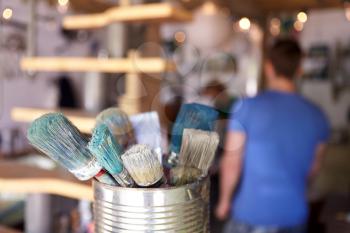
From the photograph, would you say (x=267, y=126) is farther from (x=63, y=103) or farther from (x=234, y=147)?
(x=63, y=103)

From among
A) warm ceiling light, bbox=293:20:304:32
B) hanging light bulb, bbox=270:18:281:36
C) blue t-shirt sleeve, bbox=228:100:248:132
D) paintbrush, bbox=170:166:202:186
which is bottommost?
blue t-shirt sleeve, bbox=228:100:248:132

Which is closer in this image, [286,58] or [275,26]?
[286,58]

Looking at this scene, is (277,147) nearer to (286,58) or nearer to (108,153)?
(286,58)

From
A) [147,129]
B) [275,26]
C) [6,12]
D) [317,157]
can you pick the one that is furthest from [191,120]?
[275,26]

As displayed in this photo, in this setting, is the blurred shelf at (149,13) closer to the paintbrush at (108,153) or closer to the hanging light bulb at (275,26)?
the paintbrush at (108,153)

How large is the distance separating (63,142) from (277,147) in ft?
4.31

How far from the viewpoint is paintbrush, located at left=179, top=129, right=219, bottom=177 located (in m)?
0.67

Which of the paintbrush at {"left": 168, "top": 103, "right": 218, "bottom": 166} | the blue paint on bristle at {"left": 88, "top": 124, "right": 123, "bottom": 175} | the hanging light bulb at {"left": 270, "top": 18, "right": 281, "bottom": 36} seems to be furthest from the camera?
the hanging light bulb at {"left": 270, "top": 18, "right": 281, "bottom": 36}

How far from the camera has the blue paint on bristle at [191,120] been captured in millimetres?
759

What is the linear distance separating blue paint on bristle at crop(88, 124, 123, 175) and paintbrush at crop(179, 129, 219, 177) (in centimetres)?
12

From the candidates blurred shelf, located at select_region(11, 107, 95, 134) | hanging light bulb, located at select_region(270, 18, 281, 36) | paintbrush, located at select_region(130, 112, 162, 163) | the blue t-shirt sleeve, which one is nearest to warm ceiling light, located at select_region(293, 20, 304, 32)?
hanging light bulb, located at select_region(270, 18, 281, 36)

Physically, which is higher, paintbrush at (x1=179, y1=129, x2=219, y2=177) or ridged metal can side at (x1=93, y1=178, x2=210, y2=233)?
paintbrush at (x1=179, y1=129, x2=219, y2=177)

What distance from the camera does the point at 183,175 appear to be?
0.67 metres

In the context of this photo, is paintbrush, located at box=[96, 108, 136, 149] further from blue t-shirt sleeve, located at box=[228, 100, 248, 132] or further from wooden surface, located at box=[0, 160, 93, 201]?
blue t-shirt sleeve, located at box=[228, 100, 248, 132]
